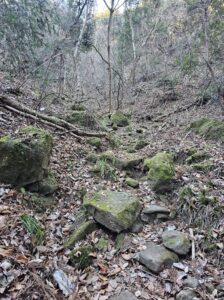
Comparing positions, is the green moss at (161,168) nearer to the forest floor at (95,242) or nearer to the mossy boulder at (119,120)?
the forest floor at (95,242)

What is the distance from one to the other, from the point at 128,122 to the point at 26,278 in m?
8.91

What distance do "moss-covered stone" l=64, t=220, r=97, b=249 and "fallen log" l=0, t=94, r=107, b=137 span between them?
10.7 feet

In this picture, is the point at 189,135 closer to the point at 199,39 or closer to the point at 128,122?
the point at 128,122

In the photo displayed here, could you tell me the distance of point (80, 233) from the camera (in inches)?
151

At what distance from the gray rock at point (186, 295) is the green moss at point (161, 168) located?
217cm

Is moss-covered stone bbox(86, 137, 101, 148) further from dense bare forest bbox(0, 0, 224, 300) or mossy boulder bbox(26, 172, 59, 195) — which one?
mossy boulder bbox(26, 172, 59, 195)

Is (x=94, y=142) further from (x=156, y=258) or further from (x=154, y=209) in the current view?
(x=156, y=258)

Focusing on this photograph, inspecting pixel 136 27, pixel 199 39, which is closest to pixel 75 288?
pixel 199 39

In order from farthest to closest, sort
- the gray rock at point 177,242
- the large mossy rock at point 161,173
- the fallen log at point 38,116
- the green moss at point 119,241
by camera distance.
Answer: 1. the fallen log at point 38,116
2. the large mossy rock at point 161,173
3. the green moss at point 119,241
4. the gray rock at point 177,242

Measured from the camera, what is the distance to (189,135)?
7.78 meters

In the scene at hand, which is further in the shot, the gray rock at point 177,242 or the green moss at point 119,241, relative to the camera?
the green moss at point 119,241

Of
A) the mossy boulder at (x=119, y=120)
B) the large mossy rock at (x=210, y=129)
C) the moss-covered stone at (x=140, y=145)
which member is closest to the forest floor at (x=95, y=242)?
the large mossy rock at (x=210, y=129)

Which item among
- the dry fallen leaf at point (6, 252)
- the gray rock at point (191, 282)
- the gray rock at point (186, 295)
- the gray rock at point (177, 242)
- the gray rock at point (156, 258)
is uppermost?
the dry fallen leaf at point (6, 252)

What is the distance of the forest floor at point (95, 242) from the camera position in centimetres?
301
